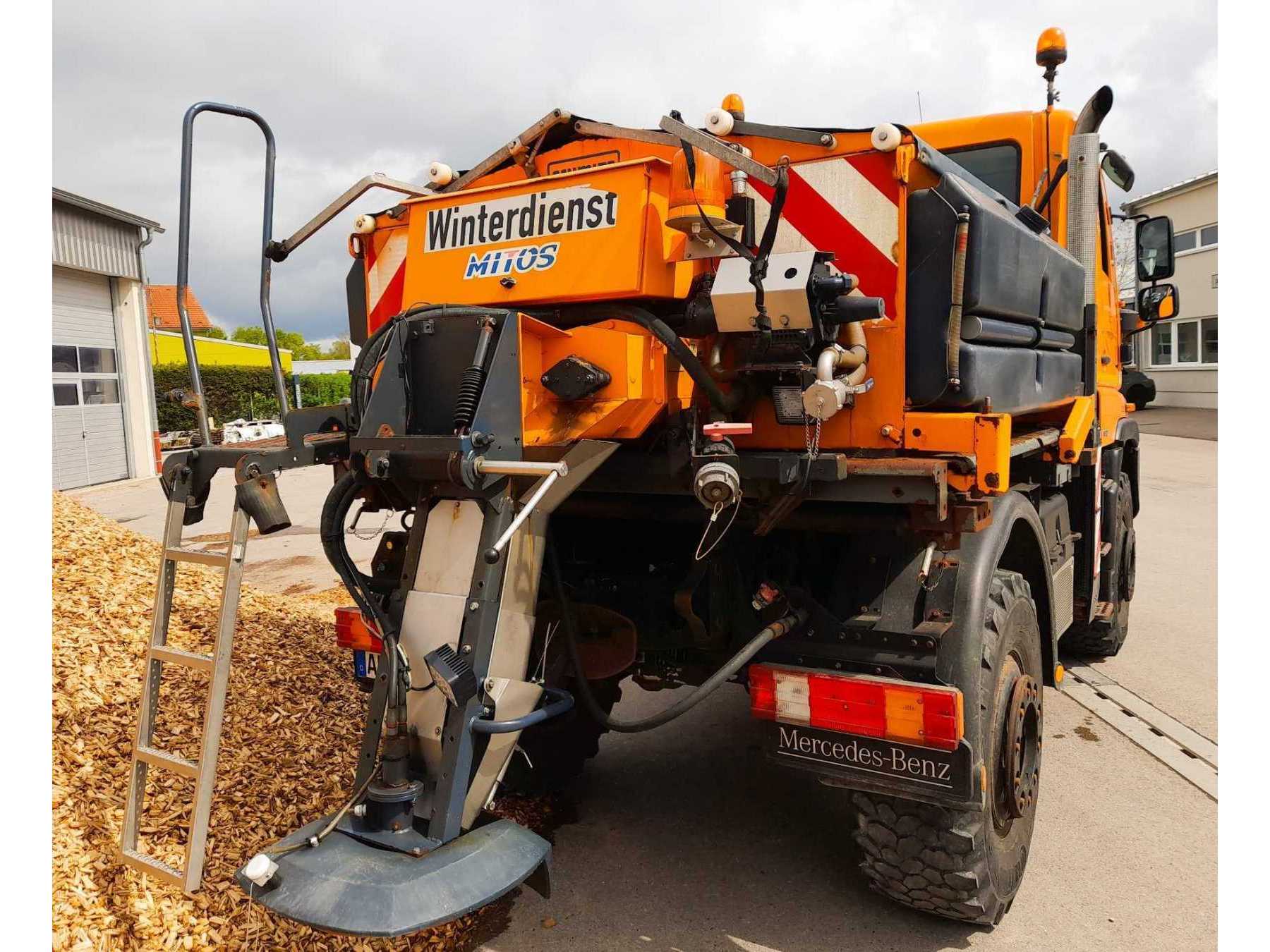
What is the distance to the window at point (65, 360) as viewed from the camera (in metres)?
14.0

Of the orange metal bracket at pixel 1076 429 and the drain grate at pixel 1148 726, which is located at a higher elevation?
the orange metal bracket at pixel 1076 429

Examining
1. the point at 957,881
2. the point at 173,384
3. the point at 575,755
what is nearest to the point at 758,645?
the point at 957,881

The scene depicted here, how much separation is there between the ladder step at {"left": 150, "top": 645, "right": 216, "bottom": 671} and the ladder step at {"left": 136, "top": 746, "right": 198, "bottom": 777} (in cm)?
22

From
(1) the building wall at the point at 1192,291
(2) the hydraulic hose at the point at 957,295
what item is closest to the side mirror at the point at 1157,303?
(2) the hydraulic hose at the point at 957,295

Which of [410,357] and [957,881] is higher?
[410,357]

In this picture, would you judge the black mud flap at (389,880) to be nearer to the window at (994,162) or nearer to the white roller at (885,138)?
the white roller at (885,138)

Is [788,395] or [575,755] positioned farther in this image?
[575,755]

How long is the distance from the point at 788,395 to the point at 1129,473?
3889mm

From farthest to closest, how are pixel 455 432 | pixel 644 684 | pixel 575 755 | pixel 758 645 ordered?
1. pixel 575 755
2. pixel 644 684
3. pixel 758 645
4. pixel 455 432

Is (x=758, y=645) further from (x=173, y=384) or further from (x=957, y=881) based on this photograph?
(x=173, y=384)

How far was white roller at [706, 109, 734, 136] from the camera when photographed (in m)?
2.38

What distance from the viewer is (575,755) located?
11.8 feet

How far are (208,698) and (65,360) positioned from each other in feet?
48.4

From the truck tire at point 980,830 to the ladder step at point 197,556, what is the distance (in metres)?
1.84
